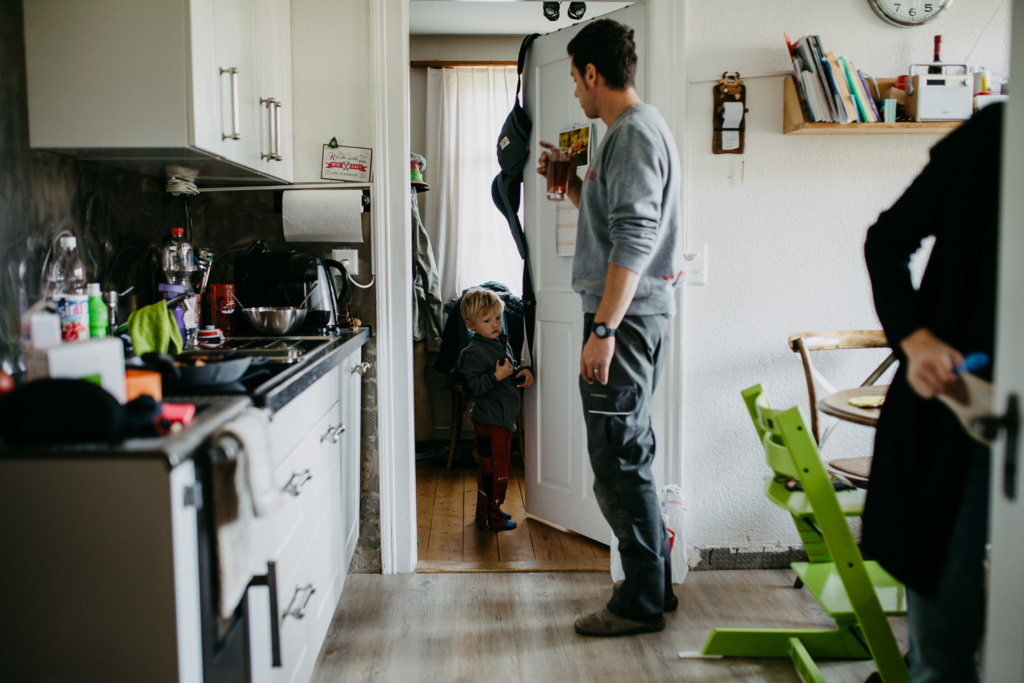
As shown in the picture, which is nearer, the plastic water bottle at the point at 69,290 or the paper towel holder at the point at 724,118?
the plastic water bottle at the point at 69,290

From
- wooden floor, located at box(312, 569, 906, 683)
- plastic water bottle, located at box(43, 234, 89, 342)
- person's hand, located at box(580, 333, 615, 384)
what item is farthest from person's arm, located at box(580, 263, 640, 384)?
plastic water bottle, located at box(43, 234, 89, 342)

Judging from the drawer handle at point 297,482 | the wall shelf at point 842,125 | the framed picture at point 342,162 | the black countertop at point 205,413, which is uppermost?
the wall shelf at point 842,125

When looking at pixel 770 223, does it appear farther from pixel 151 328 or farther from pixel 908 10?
pixel 151 328

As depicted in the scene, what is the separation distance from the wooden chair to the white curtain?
8.41 feet

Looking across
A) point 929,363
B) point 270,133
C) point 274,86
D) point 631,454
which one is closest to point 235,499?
point 929,363

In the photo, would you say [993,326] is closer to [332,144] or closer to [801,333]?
[801,333]

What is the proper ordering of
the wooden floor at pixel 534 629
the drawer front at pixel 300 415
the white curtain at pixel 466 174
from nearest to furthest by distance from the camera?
the drawer front at pixel 300 415 < the wooden floor at pixel 534 629 < the white curtain at pixel 466 174

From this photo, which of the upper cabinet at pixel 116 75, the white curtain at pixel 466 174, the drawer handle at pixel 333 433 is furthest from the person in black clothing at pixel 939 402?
the white curtain at pixel 466 174

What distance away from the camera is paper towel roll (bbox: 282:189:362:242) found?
7.48 feet

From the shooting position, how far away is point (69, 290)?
1.70 metres

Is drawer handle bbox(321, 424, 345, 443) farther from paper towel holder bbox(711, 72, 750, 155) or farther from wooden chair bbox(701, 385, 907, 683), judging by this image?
paper towel holder bbox(711, 72, 750, 155)

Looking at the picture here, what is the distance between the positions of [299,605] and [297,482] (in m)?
0.25

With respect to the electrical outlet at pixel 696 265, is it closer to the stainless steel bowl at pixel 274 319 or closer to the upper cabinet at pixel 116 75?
the stainless steel bowl at pixel 274 319

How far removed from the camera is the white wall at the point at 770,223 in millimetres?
2350
